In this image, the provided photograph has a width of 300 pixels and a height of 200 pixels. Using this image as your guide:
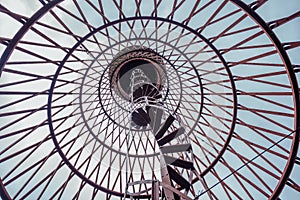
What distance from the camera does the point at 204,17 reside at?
55.8 feet

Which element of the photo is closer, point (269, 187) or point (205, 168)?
→ point (269, 187)

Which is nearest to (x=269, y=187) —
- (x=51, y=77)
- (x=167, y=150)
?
(x=167, y=150)

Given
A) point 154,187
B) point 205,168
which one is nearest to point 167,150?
point 154,187

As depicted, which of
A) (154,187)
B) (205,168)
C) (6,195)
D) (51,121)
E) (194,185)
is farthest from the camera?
(194,185)

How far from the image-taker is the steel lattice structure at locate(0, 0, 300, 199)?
15602 millimetres

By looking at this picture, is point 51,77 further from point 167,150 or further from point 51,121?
point 167,150

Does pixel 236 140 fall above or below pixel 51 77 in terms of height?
below

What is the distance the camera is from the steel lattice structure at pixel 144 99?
15602 millimetres

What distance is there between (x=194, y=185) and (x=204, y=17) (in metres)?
12.6

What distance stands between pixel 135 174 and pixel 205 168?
5605mm

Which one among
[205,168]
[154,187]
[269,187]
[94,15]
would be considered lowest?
[269,187]

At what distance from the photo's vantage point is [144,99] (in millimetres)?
17688

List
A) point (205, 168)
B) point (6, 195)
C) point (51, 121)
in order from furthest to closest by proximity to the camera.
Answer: point (205, 168)
point (51, 121)
point (6, 195)

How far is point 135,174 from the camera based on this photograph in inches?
829
